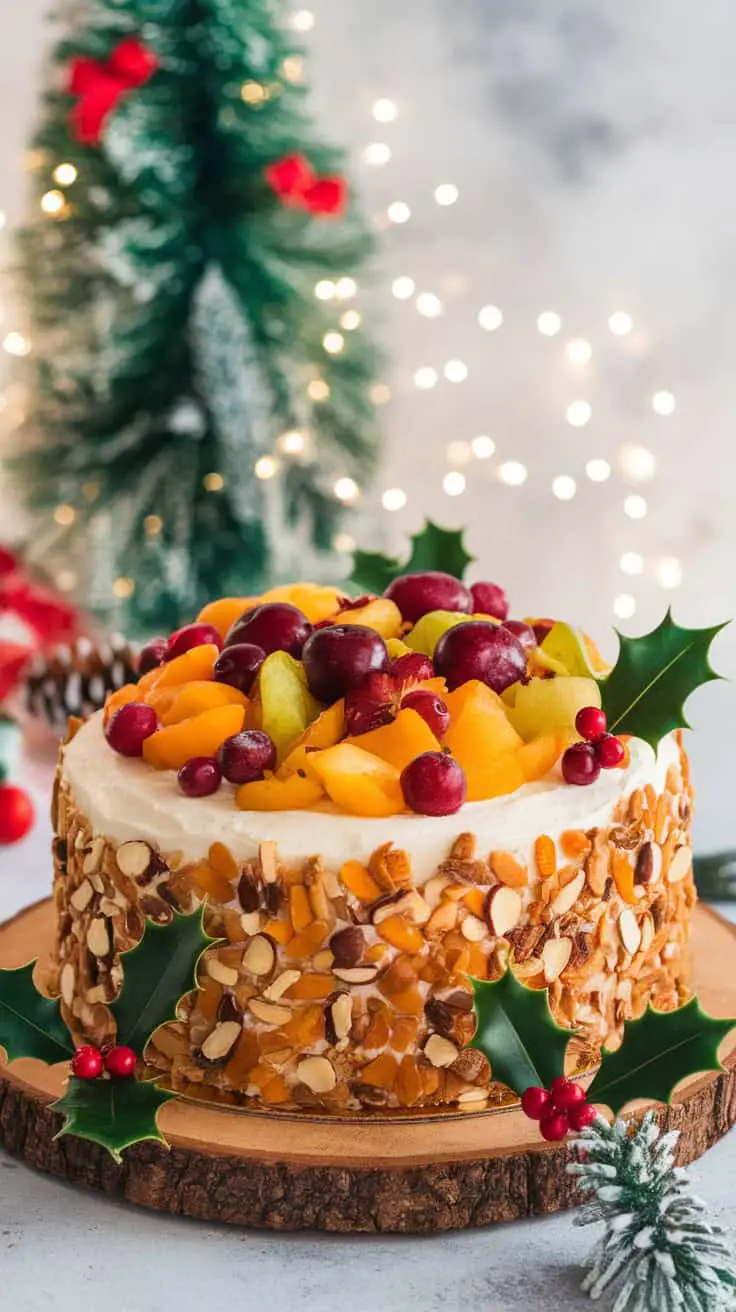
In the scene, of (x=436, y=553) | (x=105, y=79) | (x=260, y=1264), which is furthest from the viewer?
(x=105, y=79)

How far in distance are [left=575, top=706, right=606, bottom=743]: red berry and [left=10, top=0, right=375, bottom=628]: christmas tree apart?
7.53 feet

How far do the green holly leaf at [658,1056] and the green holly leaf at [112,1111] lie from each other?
51cm

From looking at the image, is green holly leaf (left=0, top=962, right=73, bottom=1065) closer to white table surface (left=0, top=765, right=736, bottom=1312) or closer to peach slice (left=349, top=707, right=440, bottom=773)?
white table surface (left=0, top=765, right=736, bottom=1312)

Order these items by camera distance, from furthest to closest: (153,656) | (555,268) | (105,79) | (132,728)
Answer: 1. (555,268)
2. (105,79)
3. (153,656)
4. (132,728)

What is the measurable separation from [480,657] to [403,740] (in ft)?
0.72

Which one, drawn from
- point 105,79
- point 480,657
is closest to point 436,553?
point 480,657

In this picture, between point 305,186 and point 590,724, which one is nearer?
point 590,724

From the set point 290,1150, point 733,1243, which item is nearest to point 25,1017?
point 290,1150

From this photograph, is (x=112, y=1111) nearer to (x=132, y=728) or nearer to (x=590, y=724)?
(x=132, y=728)

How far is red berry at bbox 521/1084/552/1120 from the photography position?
1745 mm

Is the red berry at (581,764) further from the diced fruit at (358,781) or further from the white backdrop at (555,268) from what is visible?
the white backdrop at (555,268)

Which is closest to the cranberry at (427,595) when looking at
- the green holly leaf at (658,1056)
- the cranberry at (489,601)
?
the cranberry at (489,601)

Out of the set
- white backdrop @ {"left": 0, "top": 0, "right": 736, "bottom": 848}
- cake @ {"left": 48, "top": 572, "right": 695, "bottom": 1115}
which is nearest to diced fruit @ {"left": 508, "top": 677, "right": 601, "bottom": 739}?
cake @ {"left": 48, "top": 572, "right": 695, "bottom": 1115}

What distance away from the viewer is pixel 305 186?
3912 mm
